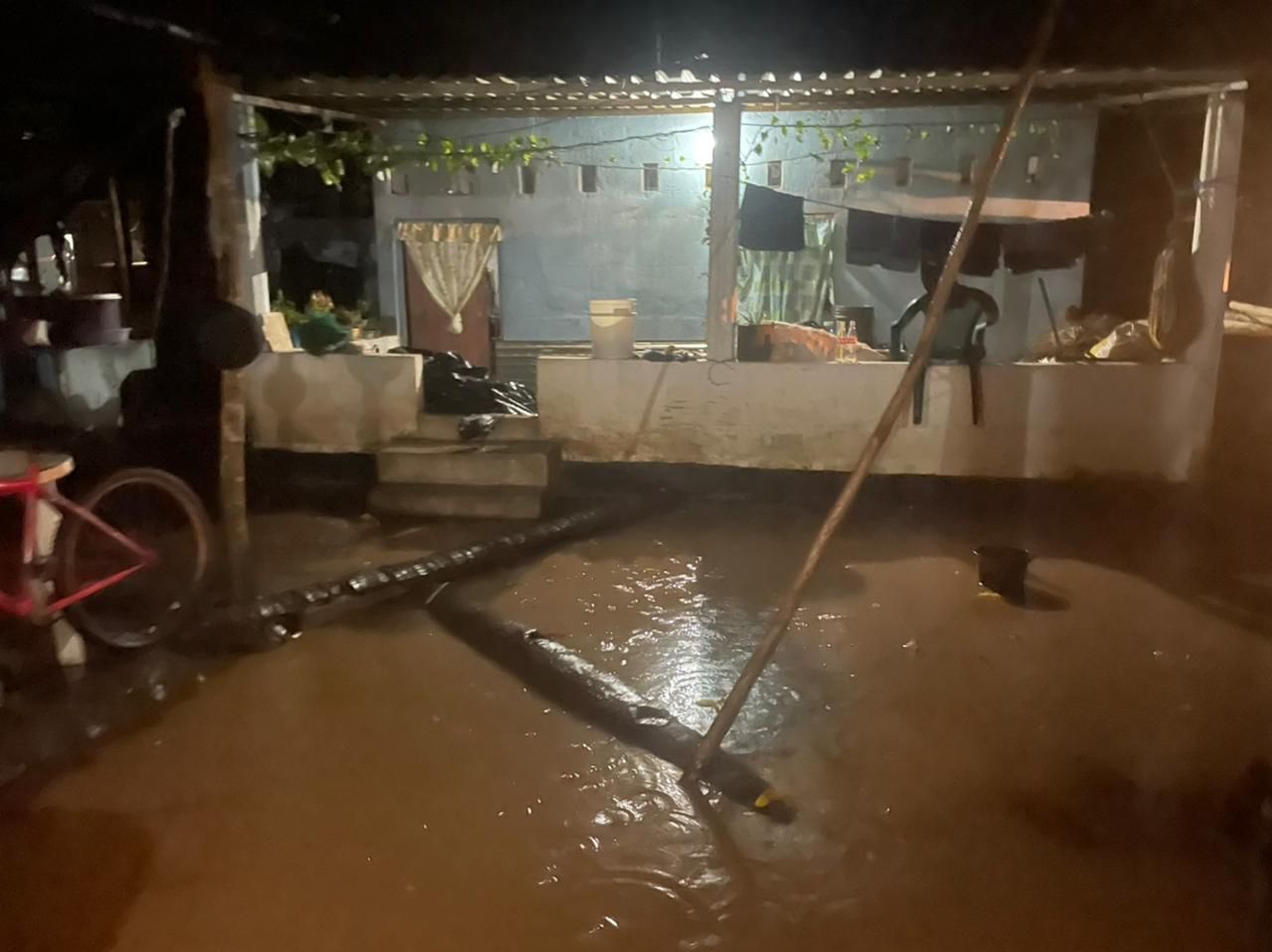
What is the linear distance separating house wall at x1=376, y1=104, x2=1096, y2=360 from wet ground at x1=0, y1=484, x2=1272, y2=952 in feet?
20.6

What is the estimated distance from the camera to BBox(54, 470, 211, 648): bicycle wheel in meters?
5.06

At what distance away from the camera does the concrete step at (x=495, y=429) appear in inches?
341

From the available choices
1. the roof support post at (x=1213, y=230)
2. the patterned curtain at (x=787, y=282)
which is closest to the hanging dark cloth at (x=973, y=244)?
the roof support post at (x=1213, y=230)

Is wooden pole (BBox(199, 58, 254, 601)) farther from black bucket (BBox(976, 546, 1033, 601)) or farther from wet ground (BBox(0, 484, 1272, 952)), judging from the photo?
black bucket (BBox(976, 546, 1033, 601))

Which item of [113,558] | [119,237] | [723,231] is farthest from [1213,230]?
[119,237]

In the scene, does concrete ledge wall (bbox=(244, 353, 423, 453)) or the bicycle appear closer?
the bicycle

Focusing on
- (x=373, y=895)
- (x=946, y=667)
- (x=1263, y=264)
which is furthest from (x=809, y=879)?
(x=1263, y=264)

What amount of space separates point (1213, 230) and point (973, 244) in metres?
1.85

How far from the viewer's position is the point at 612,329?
866 centimetres

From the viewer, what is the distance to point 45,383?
35.9 feet

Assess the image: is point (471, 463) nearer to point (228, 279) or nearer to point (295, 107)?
point (228, 279)

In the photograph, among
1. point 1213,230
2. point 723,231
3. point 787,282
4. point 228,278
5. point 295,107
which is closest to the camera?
point 228,278

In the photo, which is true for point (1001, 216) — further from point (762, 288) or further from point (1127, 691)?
point (1127, 691)

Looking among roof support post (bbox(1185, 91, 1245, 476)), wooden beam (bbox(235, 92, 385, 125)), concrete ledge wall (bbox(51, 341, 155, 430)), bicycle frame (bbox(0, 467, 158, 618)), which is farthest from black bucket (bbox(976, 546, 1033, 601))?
concrete ledge wall (bbox(51, 341, 155, 430))
